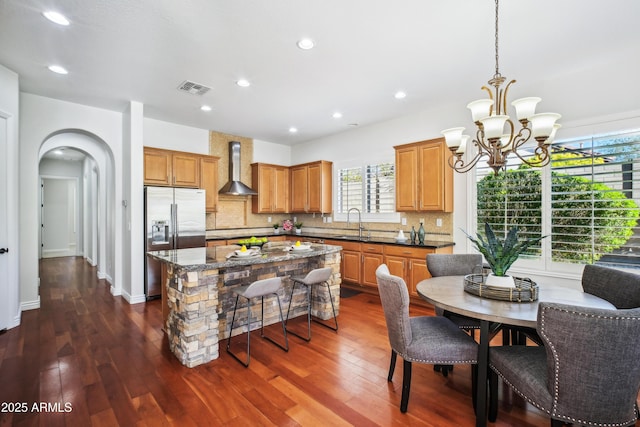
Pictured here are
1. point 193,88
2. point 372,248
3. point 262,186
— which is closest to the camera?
point 193,88

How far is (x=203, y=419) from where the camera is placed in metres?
2.02

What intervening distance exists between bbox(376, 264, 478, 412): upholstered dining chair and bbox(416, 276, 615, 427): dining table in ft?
0.42

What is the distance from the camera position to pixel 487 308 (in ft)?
6.15

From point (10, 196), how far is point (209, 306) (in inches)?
107

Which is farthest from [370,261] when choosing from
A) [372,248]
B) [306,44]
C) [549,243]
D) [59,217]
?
[59,217]

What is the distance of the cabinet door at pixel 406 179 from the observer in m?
4.74

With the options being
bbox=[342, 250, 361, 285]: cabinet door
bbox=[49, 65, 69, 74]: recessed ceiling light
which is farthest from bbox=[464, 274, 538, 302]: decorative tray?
bbox=[49, 65, 69, 74]: recessed ceiling light

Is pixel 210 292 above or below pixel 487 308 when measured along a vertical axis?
below

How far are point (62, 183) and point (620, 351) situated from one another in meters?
11.9

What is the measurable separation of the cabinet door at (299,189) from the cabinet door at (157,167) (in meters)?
2.55

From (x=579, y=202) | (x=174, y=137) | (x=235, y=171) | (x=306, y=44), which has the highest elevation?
(x=306, y=44)

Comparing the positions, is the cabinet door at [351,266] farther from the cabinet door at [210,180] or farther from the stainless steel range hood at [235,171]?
the cabinet door at [210,180]

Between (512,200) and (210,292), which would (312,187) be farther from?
(210,292)

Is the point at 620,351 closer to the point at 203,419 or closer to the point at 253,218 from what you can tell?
the point at 203,419
